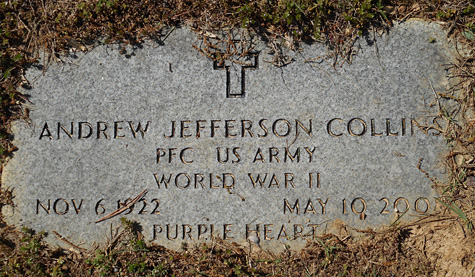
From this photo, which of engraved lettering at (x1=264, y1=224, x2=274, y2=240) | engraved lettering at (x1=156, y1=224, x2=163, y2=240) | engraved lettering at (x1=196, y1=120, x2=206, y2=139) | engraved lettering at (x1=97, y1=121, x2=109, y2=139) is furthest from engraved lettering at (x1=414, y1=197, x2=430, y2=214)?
engraved lettering at (x1=97, y1=121, x2=109, y2=139)

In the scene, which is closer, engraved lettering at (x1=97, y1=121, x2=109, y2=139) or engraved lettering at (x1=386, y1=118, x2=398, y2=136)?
engraved lettering at (x1=386, y1=118, x2=398, y2=136)

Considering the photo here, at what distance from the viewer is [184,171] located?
304cm

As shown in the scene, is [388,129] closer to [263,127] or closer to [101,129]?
[263,127]

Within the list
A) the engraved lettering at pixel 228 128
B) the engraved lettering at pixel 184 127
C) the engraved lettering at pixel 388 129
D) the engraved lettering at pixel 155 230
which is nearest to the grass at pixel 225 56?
the engraved lettering at pixel 155 230

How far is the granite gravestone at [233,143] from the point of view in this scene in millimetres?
2971

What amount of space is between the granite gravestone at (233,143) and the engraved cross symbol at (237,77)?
0.5 inches

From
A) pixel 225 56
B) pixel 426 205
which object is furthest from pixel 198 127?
pixel 426 205

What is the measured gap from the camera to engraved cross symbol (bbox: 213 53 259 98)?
3.06 metres

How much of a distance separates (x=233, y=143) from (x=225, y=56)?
0.72 meters

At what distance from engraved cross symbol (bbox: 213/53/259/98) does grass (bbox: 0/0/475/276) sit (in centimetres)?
18

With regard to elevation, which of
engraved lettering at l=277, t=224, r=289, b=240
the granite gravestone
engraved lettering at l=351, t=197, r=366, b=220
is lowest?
engraved lettering at l=277, t=224, r=289, b=240

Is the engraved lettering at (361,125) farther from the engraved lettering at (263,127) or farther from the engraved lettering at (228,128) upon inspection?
the engraved lettering at (228,128)

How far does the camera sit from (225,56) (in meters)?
3.09

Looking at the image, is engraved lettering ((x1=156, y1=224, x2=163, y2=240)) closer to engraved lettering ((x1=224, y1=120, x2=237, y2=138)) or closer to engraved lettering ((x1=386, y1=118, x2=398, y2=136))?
engraved lettering ((x1=224, y1=120, x2=237, y2=138))
